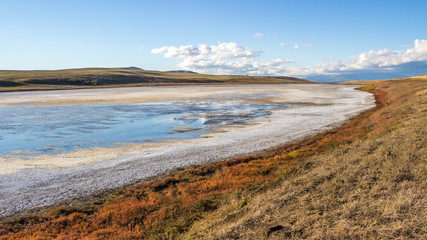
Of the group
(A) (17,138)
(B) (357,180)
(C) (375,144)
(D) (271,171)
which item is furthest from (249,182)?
(A) (17,138)

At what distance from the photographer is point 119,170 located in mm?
17203

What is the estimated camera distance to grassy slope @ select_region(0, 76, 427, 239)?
26.5ft

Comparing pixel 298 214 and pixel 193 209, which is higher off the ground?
pixel 298 214

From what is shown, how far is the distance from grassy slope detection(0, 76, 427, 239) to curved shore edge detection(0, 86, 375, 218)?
1.58 meters

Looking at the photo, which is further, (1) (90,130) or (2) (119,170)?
(1) (90,130)

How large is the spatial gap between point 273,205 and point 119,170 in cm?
1065

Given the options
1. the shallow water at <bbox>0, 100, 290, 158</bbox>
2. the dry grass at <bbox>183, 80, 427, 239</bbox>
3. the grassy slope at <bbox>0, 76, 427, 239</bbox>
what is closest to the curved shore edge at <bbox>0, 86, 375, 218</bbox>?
the grassy slope at <bbox>0, 76, 427, 239</bbox>

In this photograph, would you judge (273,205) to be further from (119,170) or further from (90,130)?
(90,130)

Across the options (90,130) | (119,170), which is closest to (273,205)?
(119,170)

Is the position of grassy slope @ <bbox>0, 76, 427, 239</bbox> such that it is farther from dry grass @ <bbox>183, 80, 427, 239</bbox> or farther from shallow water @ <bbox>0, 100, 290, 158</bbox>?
shallow water @ <bbox>0, 100, 290, 158</bbox>

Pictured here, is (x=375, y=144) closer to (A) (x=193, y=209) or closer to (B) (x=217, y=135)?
(A) (x=193, y=209)

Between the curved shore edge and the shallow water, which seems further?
the shallow water

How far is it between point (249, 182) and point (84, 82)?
164 metres

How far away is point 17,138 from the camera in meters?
26.9
